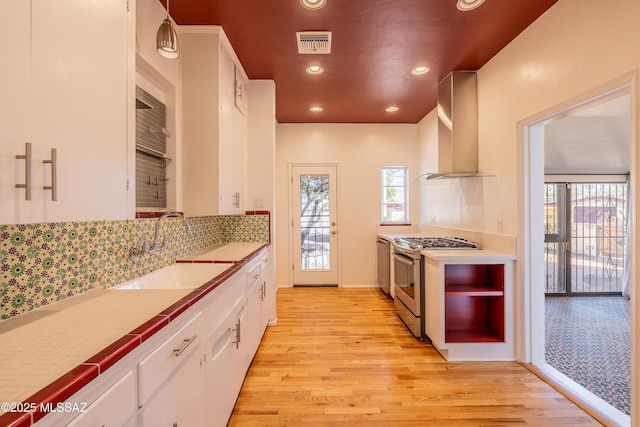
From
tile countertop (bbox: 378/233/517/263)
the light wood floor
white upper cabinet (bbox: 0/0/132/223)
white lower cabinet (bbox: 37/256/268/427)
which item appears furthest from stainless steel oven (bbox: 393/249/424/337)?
white upper cabinet (bbox: 0/0/132/223)

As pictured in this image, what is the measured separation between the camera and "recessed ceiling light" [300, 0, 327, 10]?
2.03 metres

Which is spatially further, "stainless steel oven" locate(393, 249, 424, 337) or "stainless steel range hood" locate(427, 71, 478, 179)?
"stainless steel range hood" locate(427, 71, 478, 179)

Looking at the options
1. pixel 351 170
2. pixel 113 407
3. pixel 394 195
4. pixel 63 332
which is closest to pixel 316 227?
A: pixel 351 170

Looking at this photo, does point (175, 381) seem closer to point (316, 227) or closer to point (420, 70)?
point (420, 70)

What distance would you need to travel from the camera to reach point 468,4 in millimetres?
2059

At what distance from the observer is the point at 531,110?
92.4 inches

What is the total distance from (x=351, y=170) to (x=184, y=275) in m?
3.48

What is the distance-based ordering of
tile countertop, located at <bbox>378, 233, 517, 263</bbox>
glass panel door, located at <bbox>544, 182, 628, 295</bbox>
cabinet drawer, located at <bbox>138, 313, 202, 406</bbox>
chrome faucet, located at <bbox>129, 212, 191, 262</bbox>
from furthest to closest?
glass panel door, located at <bbox>544, 182, 628, 295</bbox> < tile countertop, located at <bbox>378, 233, 517, 263</bbox> < chrome faucet, located at <bbox>129, 212, 191, 262</bbox> < cabinet drawer, located at <bbox>138, 313, 202, 406</bbox>

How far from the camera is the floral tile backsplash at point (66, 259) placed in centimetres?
109

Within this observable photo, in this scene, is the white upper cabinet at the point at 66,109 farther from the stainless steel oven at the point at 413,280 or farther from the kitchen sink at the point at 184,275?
the stainless steel oven at the point at 413,280

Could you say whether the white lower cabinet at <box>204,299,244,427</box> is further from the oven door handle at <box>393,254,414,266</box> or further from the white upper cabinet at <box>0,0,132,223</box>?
the oven door handle at <box>393,254,414,266</box>

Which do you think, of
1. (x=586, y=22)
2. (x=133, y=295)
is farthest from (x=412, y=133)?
(x=133, y=295)

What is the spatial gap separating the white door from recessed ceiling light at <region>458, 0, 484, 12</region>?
3.12 metres

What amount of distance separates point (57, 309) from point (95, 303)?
0.40ft
